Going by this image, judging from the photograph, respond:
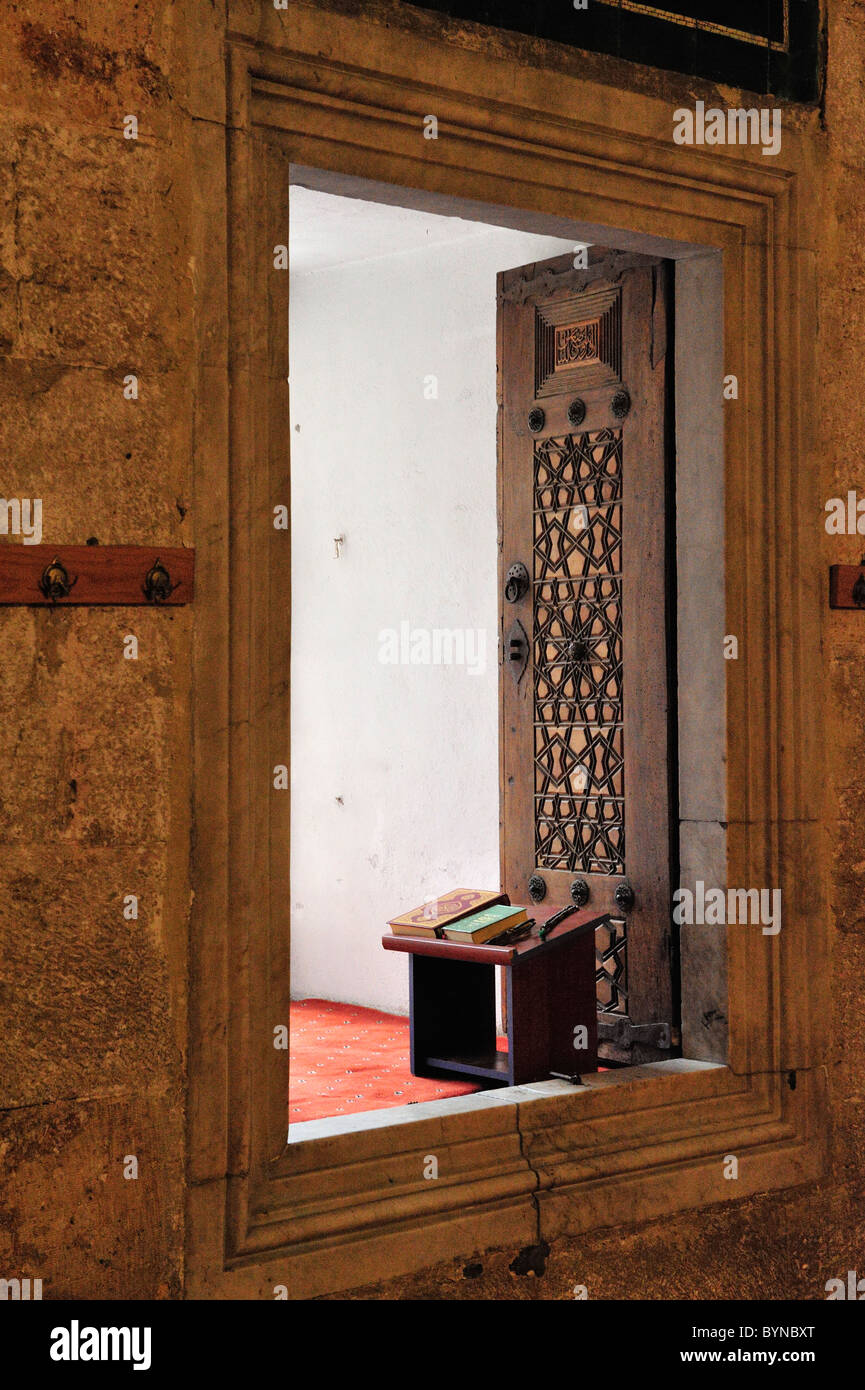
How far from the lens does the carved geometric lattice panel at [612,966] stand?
4.61 meters

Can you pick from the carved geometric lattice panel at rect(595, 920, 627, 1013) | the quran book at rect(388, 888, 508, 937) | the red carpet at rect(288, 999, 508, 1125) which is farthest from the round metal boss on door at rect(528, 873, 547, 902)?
the red carpet at rect(288, 999, 508, 1125)

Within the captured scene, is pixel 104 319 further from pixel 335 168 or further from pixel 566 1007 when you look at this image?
pixel 566 1007

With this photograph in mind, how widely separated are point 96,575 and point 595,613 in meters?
2.05

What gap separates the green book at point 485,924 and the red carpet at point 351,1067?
0.45 meters

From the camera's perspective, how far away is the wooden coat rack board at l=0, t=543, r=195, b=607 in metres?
3.02

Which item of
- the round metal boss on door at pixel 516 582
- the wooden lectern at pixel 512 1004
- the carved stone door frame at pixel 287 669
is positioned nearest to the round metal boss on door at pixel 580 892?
the wooden lectern at pixel 512 1004

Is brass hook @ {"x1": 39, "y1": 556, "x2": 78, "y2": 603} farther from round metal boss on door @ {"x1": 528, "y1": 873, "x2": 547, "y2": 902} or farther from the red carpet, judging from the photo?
round metal boss on door @ {"x1": 528, "y1": 873, "x2": 547, "y2": 902}

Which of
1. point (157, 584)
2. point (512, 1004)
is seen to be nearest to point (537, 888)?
point (512, 1004)

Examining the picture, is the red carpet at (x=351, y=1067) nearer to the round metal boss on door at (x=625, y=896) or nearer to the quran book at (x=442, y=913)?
the quran book at (x=442, y=913)

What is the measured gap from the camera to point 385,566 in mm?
6863

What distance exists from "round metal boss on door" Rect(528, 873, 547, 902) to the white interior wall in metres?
1.20

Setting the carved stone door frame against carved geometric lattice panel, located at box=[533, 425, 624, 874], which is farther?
carved geometric lattice panel, located at box=[533, 425, 624, 874]

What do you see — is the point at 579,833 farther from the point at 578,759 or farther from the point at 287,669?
the point at 287,669

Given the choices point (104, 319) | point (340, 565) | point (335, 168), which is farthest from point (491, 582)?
point (104, 319)
